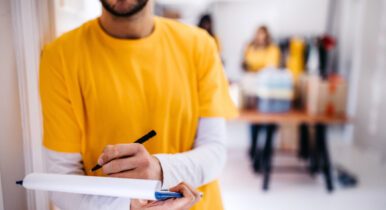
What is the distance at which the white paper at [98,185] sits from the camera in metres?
0.39

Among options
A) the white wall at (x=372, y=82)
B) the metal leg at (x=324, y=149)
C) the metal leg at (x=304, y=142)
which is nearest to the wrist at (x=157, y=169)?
the metal leg at (x=324, y=149)

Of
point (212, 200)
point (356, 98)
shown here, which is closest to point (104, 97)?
point (212, 200)

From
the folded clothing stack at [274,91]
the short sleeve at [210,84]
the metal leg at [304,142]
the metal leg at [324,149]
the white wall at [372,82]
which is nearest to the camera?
the short sleeve at [210,84]

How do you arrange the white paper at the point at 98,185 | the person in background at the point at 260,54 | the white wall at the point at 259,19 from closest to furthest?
the white paper at the point at 98,185
the person in background at the point at 260,54
the white wall at the point at 259,19

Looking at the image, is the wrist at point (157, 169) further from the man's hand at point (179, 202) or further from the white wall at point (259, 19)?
the white wall at point (259, 19)

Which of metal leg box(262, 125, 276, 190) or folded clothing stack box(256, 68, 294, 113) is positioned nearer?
folded clothing stack box(256, 68, 294, 113)

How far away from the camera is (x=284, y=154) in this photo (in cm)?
331

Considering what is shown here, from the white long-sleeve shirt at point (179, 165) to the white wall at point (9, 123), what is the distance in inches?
2.0

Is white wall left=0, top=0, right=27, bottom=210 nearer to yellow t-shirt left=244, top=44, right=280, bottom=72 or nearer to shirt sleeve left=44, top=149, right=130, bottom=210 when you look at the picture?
shirt sleeve left=44, top=149, right=130, bottom=210

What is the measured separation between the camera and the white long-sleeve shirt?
0.50 meters

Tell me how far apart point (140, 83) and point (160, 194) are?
0.23 metres

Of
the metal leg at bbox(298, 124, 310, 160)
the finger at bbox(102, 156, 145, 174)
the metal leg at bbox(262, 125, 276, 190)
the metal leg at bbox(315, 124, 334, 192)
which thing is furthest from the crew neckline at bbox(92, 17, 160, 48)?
the metal leg at bbox(298, 124, 310, 160)

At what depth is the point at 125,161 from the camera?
44 centimetres

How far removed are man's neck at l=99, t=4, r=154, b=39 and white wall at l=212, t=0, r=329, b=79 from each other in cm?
378
